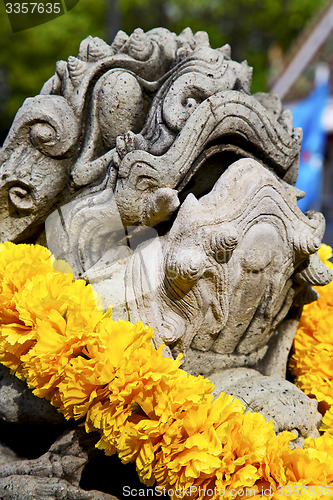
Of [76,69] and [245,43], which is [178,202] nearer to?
[76,69]

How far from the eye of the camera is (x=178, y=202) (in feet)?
6.18

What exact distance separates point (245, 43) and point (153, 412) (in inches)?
707

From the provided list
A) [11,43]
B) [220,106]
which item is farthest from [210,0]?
[220,106]

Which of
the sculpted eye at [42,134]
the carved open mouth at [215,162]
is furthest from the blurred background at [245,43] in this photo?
the sculpted eye at [42,134]

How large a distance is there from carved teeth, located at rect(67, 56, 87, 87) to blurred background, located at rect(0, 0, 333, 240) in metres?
5.69

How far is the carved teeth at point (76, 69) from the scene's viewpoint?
207cm

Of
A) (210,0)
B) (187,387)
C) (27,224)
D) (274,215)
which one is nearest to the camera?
(187,387)

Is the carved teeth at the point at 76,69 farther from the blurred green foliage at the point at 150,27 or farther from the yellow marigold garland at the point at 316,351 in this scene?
the blurred green foliage at the point at 150,27

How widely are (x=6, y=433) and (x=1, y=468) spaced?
1.07 feet

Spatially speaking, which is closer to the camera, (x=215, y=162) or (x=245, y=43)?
(x=215, y=162)

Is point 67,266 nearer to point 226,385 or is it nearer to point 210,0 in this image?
point 226,385

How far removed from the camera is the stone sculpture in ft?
6.13

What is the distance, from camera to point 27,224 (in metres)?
2.14

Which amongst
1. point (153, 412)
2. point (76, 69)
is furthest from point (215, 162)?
point (153, 412)
